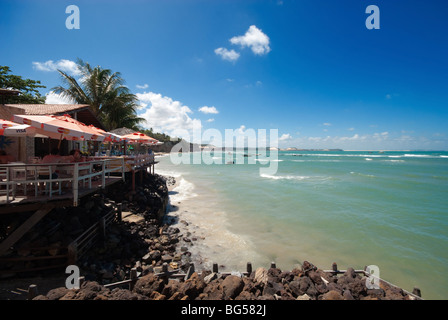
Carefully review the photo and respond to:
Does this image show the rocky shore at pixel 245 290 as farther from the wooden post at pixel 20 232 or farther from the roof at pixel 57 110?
the roof at pixel 57 110

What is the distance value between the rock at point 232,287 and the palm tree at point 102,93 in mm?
22075

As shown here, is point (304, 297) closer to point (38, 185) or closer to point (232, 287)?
point (232, 287)

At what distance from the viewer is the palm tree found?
19203 millimetres

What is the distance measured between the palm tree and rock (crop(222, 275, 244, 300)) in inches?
869

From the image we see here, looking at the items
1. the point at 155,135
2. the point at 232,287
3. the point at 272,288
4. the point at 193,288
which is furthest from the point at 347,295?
the point at 155,135

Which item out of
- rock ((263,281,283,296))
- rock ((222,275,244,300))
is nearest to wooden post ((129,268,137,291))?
rock ((222,275,244,300))

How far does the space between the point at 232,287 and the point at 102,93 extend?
2269 cm

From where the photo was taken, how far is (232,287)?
455 cm

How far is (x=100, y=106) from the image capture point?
21.1 m

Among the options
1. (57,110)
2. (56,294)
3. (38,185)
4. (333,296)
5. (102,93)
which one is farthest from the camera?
(102,93)

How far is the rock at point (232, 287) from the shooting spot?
442 centimetres

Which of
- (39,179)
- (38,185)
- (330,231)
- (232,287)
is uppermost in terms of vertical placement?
(39,179)
